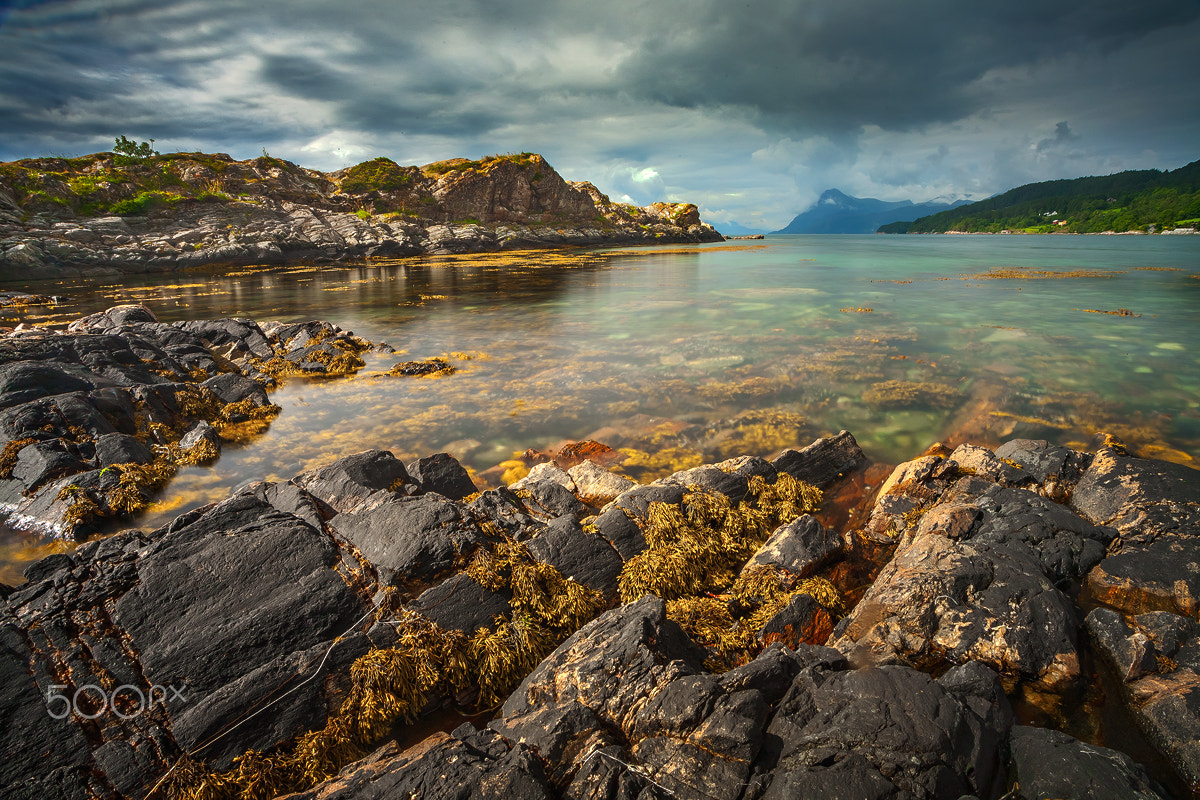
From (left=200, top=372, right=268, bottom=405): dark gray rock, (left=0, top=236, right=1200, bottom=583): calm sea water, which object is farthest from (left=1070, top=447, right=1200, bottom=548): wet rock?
(left=200, top=372, right=268, bottom=405): dark gray rock

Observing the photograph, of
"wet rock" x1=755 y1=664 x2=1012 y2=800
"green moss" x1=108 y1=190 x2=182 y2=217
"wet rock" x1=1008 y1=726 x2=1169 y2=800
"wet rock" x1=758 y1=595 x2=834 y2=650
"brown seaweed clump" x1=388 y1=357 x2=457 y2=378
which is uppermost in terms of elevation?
"green moss" x1=108 y1=190 x2=182 y2=217

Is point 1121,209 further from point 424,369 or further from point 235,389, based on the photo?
point 235,389

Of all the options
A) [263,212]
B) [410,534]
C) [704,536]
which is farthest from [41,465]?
A: [263,212]

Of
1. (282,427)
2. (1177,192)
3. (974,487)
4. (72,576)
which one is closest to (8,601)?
(72,576)

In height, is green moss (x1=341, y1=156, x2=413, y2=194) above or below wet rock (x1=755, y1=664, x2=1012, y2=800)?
above

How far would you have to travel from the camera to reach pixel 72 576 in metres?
4.25

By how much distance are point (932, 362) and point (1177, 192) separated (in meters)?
230

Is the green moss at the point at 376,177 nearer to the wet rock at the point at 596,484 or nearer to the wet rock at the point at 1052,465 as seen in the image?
the wet rock at the point at 596,484

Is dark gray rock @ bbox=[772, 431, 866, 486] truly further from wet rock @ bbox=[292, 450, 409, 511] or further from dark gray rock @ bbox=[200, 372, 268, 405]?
dark gray rock @ bbox=[200, 372, 268, 405]

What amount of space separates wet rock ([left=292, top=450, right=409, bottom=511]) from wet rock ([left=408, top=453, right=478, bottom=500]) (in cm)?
22

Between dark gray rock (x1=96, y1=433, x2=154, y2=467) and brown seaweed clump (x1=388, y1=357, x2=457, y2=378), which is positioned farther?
brown seaweed clump (x1=388, y1=357, x2=457, y2=378)

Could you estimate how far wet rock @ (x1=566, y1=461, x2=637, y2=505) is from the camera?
26.1 feet

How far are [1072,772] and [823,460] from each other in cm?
589

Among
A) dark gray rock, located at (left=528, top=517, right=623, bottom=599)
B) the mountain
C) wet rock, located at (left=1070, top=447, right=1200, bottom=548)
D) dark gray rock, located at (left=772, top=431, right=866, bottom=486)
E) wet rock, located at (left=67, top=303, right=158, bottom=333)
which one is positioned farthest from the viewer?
the mountain
